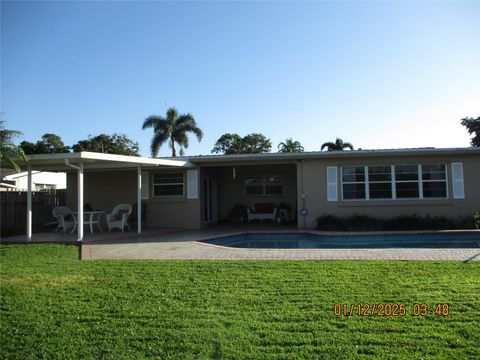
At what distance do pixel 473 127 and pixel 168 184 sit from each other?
30660mm

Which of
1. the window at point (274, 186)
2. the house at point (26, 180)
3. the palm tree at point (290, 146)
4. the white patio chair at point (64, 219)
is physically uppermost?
the palm tree at point (290, 146)

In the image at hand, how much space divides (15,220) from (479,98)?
60.5 ft

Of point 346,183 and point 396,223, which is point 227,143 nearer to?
point 346,183

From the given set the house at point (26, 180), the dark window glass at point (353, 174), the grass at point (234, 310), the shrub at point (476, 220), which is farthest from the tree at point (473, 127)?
the house at point (26, 180)

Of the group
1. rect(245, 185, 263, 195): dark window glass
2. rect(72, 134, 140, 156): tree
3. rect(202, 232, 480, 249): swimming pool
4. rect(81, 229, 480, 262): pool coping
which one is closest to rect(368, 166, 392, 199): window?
rect(202, 232, 480, 249): swimming pool

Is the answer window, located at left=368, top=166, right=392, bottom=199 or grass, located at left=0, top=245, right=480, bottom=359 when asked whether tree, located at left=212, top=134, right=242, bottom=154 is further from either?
grass, located at left=0, top=245, right=480, bottom=359

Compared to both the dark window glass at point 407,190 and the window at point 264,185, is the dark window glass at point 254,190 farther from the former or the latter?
the dark window glass at point 407,190

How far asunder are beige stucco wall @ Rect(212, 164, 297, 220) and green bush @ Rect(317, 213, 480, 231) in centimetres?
526

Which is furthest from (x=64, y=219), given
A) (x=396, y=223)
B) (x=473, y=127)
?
(x=473, y=127)

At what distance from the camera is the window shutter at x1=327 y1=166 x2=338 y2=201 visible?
15289 millimetres

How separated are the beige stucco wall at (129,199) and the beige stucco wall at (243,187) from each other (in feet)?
13.6

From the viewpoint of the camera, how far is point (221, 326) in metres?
4.60

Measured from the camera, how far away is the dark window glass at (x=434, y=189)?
49.2ft

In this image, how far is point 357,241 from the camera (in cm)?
1279
